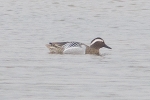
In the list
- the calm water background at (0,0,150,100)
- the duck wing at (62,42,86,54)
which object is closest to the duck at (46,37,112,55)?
Answer: the duck wing at (62,42,86,54)

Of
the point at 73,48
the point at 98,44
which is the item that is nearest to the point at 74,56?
the point at 73,48

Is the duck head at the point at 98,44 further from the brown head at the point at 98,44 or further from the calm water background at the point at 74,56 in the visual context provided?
the calm water background at the point at 74,56

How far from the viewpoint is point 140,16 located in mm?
30594

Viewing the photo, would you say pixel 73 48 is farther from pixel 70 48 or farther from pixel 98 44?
pixel 98 44

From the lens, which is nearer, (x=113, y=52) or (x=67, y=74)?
(x=67, y=74)

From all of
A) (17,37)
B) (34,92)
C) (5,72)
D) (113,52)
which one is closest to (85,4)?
(17,37)

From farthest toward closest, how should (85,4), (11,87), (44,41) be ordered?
(85,4) < (44,41) < (11,87)

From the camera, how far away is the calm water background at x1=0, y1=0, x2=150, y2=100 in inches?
558

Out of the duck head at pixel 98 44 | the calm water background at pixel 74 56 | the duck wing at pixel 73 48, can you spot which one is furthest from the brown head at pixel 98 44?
the duck wing at pixel 73 48

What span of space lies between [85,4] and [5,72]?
64.1 ft

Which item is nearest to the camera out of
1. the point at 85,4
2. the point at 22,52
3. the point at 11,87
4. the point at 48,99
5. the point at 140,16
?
the point at 48,99

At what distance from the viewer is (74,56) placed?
65.0 feet

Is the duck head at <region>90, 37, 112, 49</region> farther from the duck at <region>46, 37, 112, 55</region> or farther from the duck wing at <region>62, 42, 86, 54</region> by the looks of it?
the duck wing at <region>62, 42, 86, 54</region>

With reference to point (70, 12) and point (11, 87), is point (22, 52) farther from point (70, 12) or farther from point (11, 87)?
point (70, 12)
